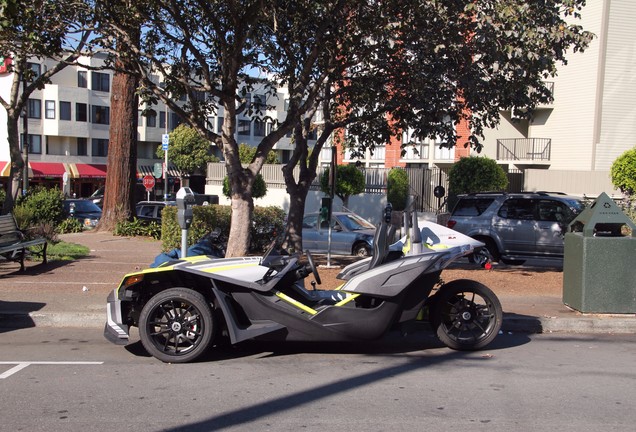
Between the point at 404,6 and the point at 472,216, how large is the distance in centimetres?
608

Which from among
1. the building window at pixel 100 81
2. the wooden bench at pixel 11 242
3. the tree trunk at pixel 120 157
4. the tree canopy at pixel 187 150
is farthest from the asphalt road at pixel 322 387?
the building window at pixel 100 81

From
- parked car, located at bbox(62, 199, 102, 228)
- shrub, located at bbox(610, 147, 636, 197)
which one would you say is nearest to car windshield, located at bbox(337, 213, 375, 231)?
parked car, located at bbox(62, 199, 102, 228)

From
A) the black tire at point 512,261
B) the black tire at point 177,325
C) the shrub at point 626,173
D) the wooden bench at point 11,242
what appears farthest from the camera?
the shrub at point 626,173

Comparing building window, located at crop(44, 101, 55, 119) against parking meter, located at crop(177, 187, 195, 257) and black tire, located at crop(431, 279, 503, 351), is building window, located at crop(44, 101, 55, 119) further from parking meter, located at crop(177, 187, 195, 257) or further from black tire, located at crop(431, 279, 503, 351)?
black tire, located at crop(431, 279, 503, 351)

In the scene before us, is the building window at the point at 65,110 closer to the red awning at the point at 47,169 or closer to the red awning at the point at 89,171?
the red awning at the point at 47,169

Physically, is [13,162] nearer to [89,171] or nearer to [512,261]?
[512,261]

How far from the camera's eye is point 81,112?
169 feet

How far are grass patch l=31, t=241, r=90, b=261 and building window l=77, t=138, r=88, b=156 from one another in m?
39.7

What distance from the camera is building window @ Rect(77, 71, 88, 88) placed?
5131cm

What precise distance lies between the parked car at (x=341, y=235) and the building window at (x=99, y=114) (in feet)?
131

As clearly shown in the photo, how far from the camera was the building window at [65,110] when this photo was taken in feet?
165

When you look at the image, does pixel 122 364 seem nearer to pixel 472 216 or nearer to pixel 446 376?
pixel 446 376

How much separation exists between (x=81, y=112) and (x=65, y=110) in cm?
142

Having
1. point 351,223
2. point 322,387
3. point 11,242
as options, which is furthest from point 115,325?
point 351,223
